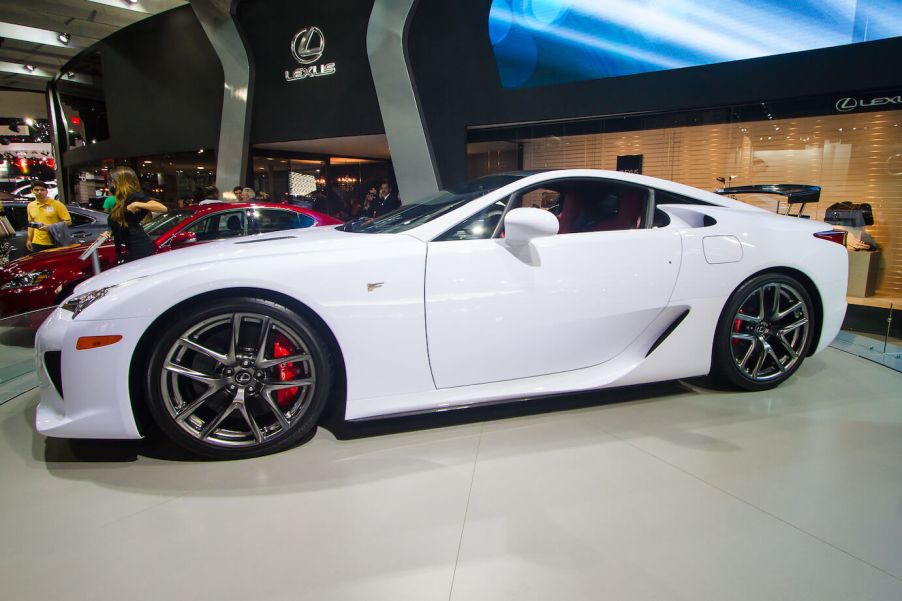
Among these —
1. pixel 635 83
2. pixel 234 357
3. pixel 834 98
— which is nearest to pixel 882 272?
pixel 834 98

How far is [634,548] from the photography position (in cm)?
147

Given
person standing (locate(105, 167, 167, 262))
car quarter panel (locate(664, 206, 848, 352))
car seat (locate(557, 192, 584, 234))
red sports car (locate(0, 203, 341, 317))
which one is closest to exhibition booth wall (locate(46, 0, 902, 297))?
red sports car (locate(0, 203, 341, 317))

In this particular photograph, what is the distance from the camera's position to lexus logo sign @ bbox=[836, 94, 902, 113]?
5470 millimetres

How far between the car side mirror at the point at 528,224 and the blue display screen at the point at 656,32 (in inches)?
224

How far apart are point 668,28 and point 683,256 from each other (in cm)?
543

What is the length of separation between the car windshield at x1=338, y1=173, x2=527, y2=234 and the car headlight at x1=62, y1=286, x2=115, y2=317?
Answer: 3.55 feet

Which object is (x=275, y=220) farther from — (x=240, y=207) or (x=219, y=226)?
(x=219, y=226)

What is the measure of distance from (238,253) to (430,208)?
93cm

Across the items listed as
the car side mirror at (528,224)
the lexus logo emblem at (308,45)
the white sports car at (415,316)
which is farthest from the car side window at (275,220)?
the lexus logo emblem at (308,45)

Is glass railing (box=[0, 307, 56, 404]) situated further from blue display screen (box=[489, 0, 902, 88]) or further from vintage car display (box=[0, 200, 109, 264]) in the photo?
blue display screen (box=[489, 0, 902, 88])

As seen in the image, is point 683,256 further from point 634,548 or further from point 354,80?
point 354,80

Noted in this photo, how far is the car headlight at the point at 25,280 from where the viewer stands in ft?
12.7

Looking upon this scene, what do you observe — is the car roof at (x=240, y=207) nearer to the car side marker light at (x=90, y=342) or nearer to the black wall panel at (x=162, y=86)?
the car side marker light at (x=90, y=342)

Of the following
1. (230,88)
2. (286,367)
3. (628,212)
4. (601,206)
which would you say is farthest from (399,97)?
(286,367)
